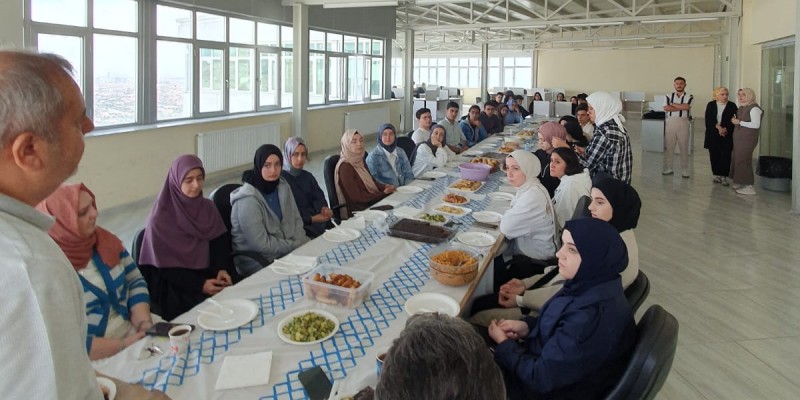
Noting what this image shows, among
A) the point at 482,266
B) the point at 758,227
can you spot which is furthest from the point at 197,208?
the point at 758,227

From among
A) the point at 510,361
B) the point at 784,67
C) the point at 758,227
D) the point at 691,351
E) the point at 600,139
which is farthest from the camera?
the point at 784,67

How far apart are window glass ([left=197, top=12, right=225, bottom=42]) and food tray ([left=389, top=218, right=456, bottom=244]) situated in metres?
6.48

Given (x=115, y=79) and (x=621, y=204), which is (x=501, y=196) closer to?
(x=621, y=204)

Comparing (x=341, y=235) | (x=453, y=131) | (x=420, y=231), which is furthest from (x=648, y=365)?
(x=453, y=131)

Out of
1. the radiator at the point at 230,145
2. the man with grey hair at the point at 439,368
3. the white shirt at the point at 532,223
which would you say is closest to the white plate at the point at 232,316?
the man with grey hair at the point at 439,368

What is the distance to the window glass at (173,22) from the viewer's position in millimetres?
7609

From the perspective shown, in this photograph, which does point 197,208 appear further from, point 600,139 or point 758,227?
point 758,227

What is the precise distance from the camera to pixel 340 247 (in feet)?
9.91

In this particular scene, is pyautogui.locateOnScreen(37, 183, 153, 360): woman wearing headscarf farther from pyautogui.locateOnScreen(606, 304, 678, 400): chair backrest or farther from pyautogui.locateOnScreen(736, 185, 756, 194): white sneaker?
pyautogui.locateOnScreen(736, 185, 756, 194): white sneaker

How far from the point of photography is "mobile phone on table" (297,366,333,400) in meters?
1.58

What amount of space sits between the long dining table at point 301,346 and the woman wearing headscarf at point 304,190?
1.15m

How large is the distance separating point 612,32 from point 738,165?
57.9 ft

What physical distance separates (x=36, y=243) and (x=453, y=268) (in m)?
1.82

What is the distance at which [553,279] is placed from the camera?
9.62 ft
